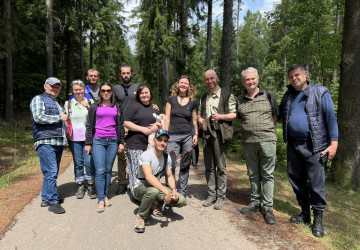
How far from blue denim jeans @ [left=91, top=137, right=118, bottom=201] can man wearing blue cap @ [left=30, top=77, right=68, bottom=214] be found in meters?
0.56

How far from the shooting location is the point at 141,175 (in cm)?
383

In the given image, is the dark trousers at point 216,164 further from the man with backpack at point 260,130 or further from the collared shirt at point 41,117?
the collared shirt at point 41,117

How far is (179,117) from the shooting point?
4320 millimetres

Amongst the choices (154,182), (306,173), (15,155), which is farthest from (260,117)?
(15,155)

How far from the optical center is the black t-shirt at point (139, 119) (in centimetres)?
425

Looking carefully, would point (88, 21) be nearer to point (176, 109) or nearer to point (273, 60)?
point (273, 60)

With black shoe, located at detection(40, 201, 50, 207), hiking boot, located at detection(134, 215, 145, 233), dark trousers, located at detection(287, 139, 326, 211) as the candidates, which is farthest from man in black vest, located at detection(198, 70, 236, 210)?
black shoe, located at detection(40, 201, 50, 207)

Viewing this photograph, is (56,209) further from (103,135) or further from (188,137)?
(188,137)

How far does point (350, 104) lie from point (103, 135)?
223 inches

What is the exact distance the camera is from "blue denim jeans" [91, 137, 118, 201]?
425cm

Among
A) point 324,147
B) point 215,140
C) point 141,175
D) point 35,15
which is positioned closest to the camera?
point 324,147

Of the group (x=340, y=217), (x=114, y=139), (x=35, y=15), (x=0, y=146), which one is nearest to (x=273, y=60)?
(x=340, y=217)

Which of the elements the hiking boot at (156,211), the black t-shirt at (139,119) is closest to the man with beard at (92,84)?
the black t-shirt at (139,119)

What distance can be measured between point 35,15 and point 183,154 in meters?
19.9
